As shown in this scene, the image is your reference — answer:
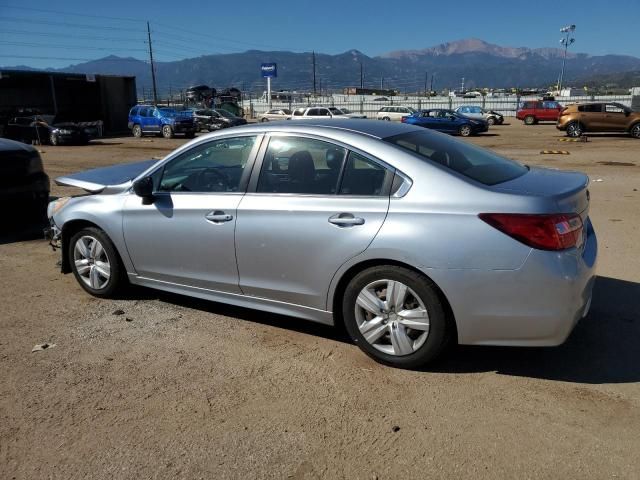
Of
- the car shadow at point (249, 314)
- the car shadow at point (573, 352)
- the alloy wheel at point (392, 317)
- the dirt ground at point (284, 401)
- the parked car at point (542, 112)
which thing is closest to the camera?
the dirt ground at point (284, 401)

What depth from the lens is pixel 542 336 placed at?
317cm

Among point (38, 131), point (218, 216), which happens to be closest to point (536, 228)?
point (218, 216)

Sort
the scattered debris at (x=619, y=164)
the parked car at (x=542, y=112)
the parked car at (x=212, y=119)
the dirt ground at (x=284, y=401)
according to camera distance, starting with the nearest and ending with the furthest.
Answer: the dirt ground at (x=284, y=401) < the scattered debris at (x=619, y=164) < the parked car at (x=212, y=119) < the parked car at (x=542, y=112)

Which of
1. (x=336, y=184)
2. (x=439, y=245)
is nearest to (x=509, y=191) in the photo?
(x=439, y=245)

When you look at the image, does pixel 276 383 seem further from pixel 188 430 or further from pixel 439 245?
pixel 439 245

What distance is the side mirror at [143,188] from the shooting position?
427 cm

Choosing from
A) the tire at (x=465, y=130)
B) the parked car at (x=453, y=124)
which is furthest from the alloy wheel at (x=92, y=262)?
the tire at (x=465, y=130)

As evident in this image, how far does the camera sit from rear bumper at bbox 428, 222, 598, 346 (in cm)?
305

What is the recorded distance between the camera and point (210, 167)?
14.2ft

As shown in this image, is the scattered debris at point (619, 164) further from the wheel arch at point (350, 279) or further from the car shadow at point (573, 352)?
the wheel arch at point (350, 279)

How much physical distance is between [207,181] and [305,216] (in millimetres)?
1032

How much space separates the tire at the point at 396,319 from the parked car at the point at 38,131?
26.3 metres

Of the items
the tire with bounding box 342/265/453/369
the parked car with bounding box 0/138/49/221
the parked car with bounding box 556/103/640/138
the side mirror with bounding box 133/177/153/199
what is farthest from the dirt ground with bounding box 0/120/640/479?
the parked car with bounding box 556/103/640/138

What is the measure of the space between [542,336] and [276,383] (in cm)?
165
